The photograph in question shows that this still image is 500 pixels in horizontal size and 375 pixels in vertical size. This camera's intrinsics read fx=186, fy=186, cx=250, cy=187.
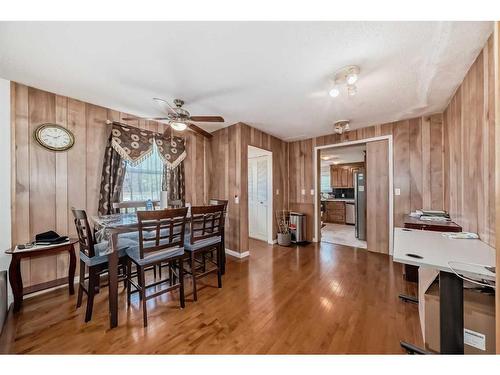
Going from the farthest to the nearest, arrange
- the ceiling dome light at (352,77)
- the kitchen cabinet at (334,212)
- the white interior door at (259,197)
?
the kitchen cabinet at (334,212), the white interior door at (259,197), the ceiling dome light at (352,77)

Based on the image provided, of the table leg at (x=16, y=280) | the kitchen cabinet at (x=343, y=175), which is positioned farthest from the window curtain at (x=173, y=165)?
the kitchen cabinet at (x=343, y=175)

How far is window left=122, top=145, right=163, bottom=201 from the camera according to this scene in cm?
285

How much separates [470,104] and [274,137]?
2877 millimetres

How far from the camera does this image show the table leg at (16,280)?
181 cm

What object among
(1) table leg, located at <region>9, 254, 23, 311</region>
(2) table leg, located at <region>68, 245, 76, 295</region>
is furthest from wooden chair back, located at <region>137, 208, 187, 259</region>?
(1) table leg, located at <region>9, 254, 23, 311</region>

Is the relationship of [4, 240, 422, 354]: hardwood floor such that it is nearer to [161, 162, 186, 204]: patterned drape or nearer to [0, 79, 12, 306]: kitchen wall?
[0, 79, 12, 306]: kitchen wall

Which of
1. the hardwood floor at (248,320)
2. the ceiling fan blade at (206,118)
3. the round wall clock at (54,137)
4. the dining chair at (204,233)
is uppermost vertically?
the ceiling fan blade at (206,118)

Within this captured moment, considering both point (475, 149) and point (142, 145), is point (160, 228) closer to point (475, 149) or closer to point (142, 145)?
point (142, 145)

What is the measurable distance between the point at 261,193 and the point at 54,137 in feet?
11.4

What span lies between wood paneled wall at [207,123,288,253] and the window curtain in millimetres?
624

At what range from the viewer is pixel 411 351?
133cm

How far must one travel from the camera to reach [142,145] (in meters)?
2.89

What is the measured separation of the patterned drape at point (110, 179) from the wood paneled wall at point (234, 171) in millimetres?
1568

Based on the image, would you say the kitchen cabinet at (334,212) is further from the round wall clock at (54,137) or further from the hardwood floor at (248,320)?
the round wall clock at (54,137)
